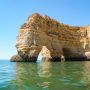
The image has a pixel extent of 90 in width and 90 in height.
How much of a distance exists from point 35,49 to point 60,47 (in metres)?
14.3

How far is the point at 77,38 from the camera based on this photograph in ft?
249

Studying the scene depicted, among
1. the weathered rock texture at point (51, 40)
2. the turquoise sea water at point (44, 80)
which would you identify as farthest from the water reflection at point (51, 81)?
the weathered rock texture at point (51, 40)

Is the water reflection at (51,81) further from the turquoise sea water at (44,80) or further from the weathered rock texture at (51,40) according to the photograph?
the weathered rock texture at (51,40)

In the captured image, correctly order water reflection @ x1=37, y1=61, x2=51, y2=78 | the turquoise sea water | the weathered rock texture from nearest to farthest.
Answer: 1. the turquoise sea water
2. water reflection @ x1=37, y1=61, x2=51, y2=78
3. the weathered rock texture

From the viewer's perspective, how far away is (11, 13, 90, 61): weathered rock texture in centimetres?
5697

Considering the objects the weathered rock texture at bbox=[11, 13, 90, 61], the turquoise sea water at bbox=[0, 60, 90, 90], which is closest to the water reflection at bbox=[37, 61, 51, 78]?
the turquoise sea water at bbox=[0, 60, 90, 90]

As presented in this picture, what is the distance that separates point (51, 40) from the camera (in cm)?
6488

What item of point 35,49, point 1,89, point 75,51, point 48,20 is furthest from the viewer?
point 75,51

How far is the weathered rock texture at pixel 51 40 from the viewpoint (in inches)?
2243

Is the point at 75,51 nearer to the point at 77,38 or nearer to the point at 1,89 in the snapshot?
the point at 77,38

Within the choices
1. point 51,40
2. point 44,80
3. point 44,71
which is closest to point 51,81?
point 44,80

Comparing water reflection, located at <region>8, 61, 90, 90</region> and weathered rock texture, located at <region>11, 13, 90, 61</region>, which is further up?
weathered rock texture, located at <region>11, 13, 90, 61</region>

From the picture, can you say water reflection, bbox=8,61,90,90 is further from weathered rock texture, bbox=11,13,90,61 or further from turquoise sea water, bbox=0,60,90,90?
weathered rock texture, bbox=11,13,90,61

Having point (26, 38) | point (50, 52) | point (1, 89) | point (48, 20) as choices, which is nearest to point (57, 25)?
point (48, 20)
